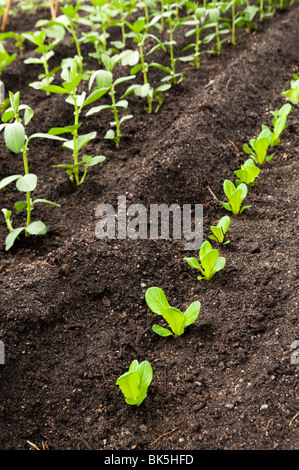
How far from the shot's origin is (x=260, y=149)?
276 cm

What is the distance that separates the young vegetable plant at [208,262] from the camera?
2057 mm

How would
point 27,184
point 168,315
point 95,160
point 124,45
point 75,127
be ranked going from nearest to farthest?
point 168,315 < point 27,184 < point 75,127 < point 95,160 < point 124,45

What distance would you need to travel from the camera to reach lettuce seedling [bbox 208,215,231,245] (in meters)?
2.26

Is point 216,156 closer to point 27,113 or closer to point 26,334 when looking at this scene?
point 27,113

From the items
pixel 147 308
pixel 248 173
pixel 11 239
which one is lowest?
pixel 147 308

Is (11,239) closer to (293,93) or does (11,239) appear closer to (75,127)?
(75,127)

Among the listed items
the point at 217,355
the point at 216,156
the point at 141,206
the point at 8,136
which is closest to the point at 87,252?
the point at 141,206

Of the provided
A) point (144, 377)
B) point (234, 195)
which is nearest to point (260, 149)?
point (234, 195)

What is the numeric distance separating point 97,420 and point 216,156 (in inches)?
66.7

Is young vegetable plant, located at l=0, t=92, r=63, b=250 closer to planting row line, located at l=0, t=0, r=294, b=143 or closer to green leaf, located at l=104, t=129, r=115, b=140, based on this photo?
planting row line, located at l=0, t=0, r=294, b=143
